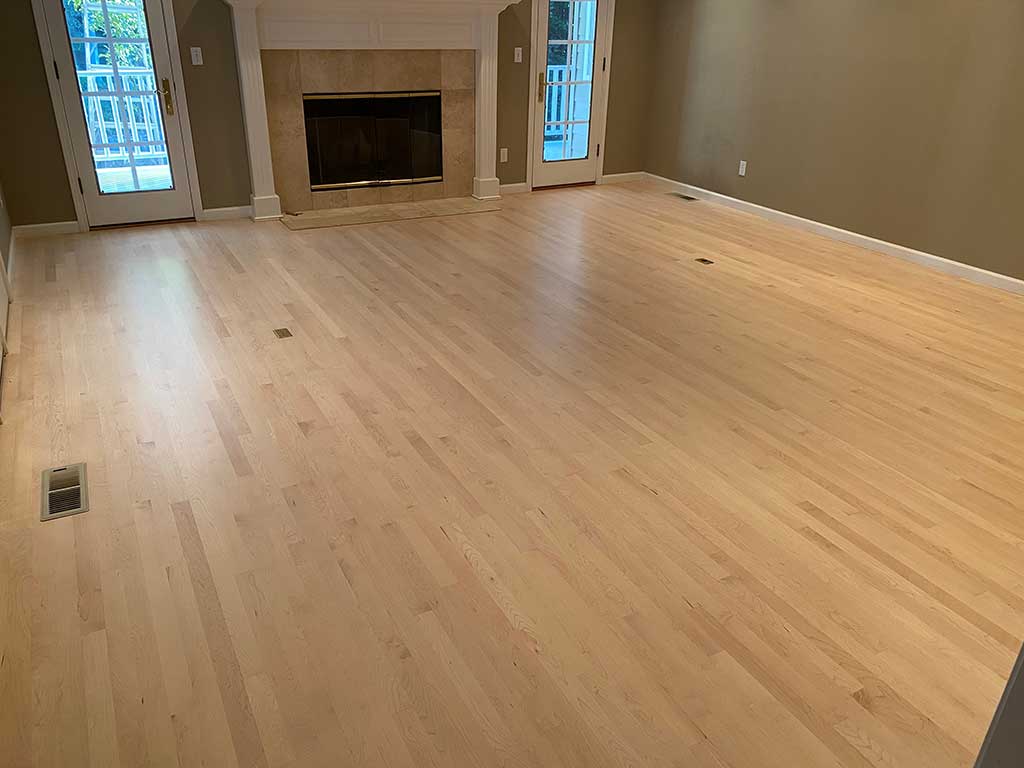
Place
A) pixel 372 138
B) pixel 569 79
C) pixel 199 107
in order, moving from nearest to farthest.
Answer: pixel 199 107 < pixel 372 138 < pixel 569 79

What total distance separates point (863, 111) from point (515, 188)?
10.4 feet

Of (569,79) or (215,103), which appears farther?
(569,79)

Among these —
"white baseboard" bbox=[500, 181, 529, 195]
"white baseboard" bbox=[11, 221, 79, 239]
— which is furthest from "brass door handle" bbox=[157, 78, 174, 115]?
"white baseboard" bbox=[500, 181, 529, 195]

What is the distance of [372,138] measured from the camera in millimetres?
6551

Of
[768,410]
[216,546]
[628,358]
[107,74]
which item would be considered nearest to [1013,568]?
[768,410]

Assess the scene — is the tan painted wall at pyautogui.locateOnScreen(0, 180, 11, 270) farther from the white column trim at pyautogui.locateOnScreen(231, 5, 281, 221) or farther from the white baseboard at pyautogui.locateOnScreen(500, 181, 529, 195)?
the white baseboard at pyautogui.locateOnScreen(500, 181, 529, 195)

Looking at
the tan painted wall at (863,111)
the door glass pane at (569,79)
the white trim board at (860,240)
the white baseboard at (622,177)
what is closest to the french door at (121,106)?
the door glass pane at (569,79)

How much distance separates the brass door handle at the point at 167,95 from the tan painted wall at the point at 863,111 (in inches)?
185

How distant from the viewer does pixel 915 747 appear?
1800 mm

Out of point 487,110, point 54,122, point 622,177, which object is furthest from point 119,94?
point 622,177

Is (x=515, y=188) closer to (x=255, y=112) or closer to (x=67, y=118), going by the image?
(x=255, y=112)

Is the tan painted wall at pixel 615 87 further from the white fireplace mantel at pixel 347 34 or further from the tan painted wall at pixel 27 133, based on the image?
the tan painted wall at pixel 27 133

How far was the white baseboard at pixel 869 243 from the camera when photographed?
5094mm

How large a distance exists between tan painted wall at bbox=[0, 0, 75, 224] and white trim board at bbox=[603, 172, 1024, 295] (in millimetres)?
5054
